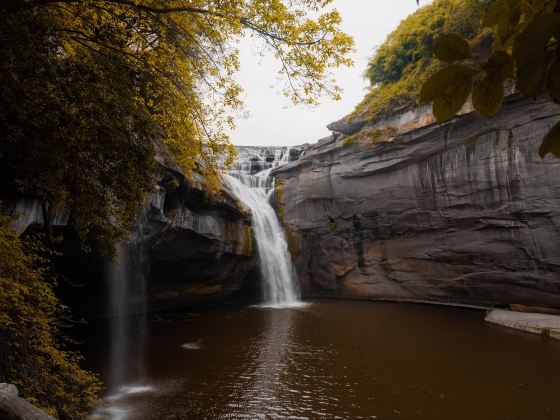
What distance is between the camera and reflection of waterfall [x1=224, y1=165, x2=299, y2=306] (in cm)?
2127

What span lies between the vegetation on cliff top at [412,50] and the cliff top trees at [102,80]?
1482cm

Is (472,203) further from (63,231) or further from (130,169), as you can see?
(63,231)

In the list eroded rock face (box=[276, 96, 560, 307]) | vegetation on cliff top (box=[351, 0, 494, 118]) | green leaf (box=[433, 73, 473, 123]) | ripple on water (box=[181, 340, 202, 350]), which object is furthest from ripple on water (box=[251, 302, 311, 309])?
green leaf (box=[433, 73, 473, 123])

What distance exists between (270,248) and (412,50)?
1471 centimetres

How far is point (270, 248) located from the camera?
857 inches

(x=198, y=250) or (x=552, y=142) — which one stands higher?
(x=198, y=250)

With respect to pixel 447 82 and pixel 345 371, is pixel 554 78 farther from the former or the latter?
pixel 345 371

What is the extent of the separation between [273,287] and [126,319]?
8470mm

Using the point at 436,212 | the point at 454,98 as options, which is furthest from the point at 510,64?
the point at 436,212

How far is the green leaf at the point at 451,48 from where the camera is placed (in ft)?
2.74

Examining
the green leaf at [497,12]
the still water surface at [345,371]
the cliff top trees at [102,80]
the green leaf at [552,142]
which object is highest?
the cliff top trees at [102,80]

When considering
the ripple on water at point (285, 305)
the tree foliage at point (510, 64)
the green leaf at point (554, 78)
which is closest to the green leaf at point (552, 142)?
the tree foliage at point (510, 64)

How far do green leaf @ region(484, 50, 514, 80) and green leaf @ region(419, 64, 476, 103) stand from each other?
0.04m

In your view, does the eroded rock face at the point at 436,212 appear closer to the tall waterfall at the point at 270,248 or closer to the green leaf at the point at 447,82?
the tall waterfall at the point at 270,248
